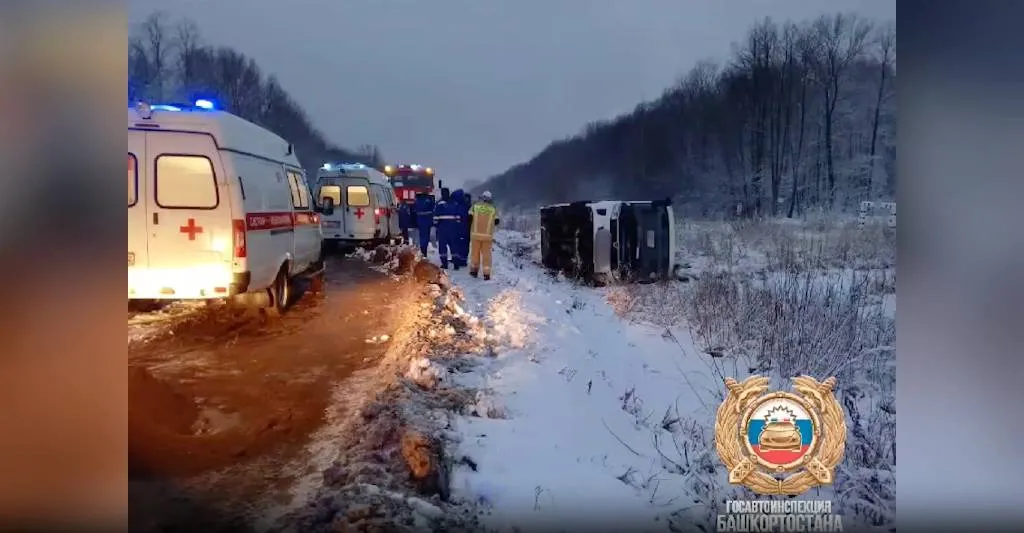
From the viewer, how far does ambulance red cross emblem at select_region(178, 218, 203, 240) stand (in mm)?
3250

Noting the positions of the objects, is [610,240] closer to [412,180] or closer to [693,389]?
[693,389]

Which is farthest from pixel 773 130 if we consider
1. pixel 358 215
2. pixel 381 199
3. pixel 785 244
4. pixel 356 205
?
pixel 358 215

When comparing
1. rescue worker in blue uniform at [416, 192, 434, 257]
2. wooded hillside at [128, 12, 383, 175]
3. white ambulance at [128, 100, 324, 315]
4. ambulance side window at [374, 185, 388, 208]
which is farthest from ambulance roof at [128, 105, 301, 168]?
ambulance side window at [374, 185, 388, 208]

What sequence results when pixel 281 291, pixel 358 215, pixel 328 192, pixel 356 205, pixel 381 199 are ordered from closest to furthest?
1. pixel 281 291
2. pixel 328 192
3. pixel 381 199
4. pixel 356 205
5. pixel 358 215

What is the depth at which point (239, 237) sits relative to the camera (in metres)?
3.63

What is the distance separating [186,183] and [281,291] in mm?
1192

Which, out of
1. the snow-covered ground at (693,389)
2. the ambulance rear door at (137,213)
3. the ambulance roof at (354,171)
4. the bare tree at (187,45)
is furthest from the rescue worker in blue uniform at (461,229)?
the ambulance rear door at (137,213)

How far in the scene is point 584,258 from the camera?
3.31m

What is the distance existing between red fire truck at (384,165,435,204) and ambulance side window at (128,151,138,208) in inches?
41.7

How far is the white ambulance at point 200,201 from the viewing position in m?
2.93

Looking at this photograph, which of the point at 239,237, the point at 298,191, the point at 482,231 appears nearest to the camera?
the point at 482,231

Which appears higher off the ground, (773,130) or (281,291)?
(773,130)
